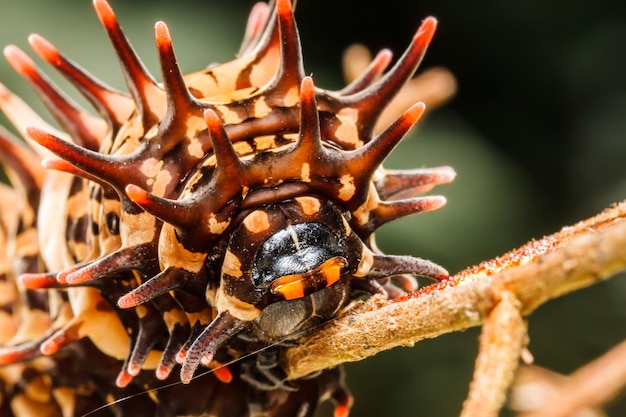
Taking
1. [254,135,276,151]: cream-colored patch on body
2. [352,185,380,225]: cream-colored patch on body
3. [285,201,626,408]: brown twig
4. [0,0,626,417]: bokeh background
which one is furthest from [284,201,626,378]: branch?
[0,0,626,417]: bokeh background

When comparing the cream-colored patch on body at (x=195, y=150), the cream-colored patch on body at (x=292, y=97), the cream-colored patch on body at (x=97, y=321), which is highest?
the cream-colored patch on body at (x=292, y=97)

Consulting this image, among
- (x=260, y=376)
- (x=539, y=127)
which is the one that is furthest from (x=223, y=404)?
(x=539, y=127)

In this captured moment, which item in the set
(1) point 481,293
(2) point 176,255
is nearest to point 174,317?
(2) point 176,255

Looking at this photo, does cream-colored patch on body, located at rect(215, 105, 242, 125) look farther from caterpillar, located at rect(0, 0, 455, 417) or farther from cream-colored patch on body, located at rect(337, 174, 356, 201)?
cream-colored patch on body, located at rect(337, 174, 356, 201)

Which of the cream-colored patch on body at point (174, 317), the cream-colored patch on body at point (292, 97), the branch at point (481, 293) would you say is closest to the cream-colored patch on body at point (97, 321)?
the cream-colored patch on body at point (174, 317)

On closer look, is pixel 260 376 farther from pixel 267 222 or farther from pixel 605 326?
pixel 605 326

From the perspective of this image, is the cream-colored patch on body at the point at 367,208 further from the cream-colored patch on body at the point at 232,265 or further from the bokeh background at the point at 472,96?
the bokeh background at the point at 472,96

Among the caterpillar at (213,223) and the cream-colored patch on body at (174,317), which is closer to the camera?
the caterpillar at (213,223)

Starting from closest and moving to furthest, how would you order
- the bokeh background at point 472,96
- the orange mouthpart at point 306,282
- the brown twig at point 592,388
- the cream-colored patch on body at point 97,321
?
1. the brown twig at point 592,388
2. the orange mouthpart at point 306,282
3. the cream-colored patch on body at point 97,321
4. the bokeh background at point 472,96

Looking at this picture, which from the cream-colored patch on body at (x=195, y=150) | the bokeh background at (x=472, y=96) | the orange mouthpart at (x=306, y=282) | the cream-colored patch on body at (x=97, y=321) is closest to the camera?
the orange mouthpart at (x=306, y=282)
